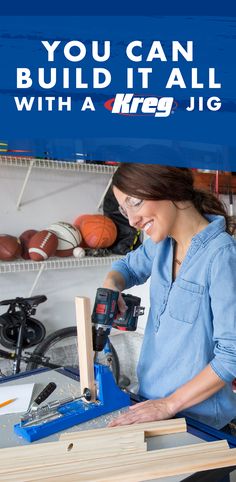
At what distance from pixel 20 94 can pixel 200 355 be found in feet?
3.40

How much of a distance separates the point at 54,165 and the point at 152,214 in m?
2.15

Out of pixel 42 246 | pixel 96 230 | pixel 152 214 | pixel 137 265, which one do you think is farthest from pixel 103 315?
pixel 96 230

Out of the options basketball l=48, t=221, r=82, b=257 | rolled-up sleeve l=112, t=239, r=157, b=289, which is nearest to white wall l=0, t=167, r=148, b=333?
basketball l=48, t=221, r=82, b=257

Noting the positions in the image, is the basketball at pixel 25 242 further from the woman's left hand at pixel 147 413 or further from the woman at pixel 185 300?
the woman's left hand at pixel 147 413

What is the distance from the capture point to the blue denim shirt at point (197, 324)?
4.30 ft

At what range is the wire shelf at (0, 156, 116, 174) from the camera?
325 cm

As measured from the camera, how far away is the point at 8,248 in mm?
3191

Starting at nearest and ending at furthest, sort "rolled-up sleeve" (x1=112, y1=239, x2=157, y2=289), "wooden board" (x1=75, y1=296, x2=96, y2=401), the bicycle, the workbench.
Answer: the workbench
"wooden board" (x1=75, y1=296, x2=96, y2=401)
"rolled-up sleeve" (x1=112, y1=239, x2=157, y2=289)
the bicycle

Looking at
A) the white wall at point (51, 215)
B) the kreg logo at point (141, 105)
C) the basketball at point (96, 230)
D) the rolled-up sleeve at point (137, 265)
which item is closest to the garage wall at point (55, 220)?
the white wall at point (51, 215)

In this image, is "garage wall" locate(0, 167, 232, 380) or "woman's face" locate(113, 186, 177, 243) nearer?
"woman's face" locate(113, 186, 177, 243)

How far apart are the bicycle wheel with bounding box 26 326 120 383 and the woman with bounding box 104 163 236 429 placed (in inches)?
69.8

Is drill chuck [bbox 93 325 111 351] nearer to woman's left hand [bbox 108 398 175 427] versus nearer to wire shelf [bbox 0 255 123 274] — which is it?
woman's left hand [bbox 108 398 175 427]

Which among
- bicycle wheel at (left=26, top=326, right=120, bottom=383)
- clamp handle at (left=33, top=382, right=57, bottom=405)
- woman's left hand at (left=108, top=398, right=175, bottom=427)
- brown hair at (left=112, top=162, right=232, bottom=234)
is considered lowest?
bicycle wheel at (left=26, top=326, right=120, bottom=383)

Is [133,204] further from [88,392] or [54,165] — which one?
[54,165]
